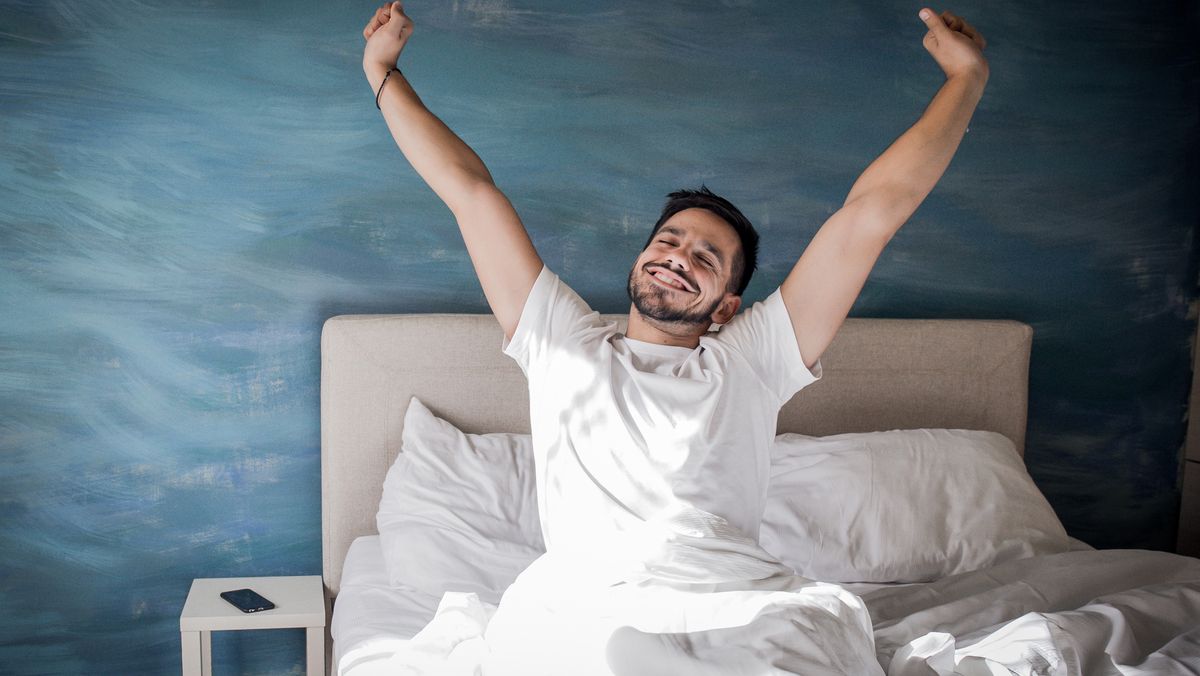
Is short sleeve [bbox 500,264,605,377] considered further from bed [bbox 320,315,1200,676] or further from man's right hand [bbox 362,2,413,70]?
bed [bbox 320,315,1200,676]

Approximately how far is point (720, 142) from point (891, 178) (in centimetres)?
113

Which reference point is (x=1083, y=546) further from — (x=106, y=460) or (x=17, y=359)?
(x=17, y=359)

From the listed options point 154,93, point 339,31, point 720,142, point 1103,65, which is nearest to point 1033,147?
point 1103,65

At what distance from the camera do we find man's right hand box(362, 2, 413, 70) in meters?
1.76

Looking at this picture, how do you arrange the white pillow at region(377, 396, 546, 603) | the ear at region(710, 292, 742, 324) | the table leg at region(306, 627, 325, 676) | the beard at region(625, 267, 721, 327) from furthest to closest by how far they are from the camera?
the table leg at region(306, 627, 325, 676) → the white pillow at region(377, 396, 546, 603) → the ear at region(710, 292, 742, 324) → the beard at region(625, 267, 721, 327)

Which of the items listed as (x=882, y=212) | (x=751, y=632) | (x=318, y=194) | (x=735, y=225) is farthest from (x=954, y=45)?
(x=318, y=194)

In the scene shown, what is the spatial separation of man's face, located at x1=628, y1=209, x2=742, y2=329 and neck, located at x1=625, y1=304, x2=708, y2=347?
0.02 metres

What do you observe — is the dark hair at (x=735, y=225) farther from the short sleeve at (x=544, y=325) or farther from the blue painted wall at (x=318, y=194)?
the blue painted wall at (x=318, y=194)

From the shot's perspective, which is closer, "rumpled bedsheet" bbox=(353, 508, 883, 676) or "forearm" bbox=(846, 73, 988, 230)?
"rumpled bedsheet" bbox=(353, 508, 883, 676)

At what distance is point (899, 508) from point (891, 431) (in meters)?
0.27

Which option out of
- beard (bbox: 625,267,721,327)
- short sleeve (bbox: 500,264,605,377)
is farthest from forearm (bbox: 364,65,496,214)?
beard (bbox: 625,267,721,327)

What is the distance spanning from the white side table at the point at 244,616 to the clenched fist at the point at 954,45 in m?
1.87

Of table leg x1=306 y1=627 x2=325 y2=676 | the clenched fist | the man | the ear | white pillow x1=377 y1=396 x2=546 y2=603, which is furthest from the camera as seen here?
table leg x1=306 y1=627 x2=325 y2=676

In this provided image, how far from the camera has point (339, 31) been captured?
102 inches
